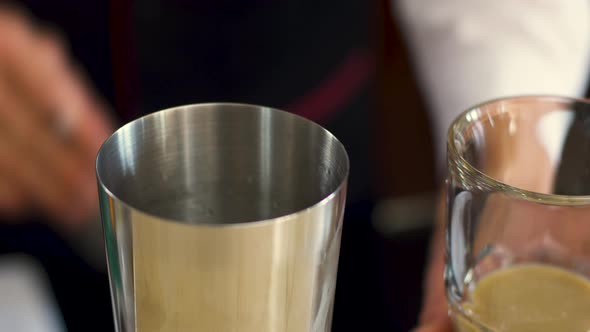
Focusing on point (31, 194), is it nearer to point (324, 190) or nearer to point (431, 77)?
point (431, 77)

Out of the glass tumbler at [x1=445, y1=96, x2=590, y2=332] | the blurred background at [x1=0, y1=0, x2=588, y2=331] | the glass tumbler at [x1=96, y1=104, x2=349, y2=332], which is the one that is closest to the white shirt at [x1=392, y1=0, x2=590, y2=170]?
the blurred background at [x1=0, y1=0, x2=588, y2=331]

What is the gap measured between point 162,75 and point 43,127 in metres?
0.14

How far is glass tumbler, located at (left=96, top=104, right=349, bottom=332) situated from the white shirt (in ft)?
1.34

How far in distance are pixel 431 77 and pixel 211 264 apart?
532 mm

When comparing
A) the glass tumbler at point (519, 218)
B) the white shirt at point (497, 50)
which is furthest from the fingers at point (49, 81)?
the glass tumbler at point (519, 218)

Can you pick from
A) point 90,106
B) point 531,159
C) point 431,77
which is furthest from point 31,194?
point 531,159

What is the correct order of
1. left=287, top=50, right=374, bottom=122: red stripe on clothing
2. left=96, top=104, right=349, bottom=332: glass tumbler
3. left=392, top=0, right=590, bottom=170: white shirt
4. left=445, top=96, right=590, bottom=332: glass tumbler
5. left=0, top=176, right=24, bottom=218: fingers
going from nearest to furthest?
left=96, top=104, right=349, bottom=332: glass tumbler
left=445, top=96, right=590, bottom=332: glass tumbler
left=392, top=0, right=590, bottom=170: white shirt
left=0, top=176, right=24, bottom=218: fingers
left=287, top=50, right=374, bottom=122: red stripe on clothing

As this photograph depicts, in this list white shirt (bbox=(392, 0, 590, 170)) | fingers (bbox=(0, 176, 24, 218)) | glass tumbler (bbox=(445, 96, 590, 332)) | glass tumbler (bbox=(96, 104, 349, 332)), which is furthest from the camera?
fingers (bbox=(0, 176, 24, 218))

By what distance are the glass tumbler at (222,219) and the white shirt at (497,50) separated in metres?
0.41

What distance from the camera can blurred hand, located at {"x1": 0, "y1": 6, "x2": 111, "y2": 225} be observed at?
27.2 inches

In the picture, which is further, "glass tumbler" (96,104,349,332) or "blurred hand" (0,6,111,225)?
"blurred hand" (0,6,111,225)

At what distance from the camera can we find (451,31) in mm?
652

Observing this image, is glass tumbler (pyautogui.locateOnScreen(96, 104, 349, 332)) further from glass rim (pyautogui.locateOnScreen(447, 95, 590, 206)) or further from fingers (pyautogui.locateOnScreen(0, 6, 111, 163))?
fingers (pyautogui.locateOnScreen(0, 6, 111, 163))

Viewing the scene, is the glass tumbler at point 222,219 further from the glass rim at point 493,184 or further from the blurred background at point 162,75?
the blurred background at point 162,75
